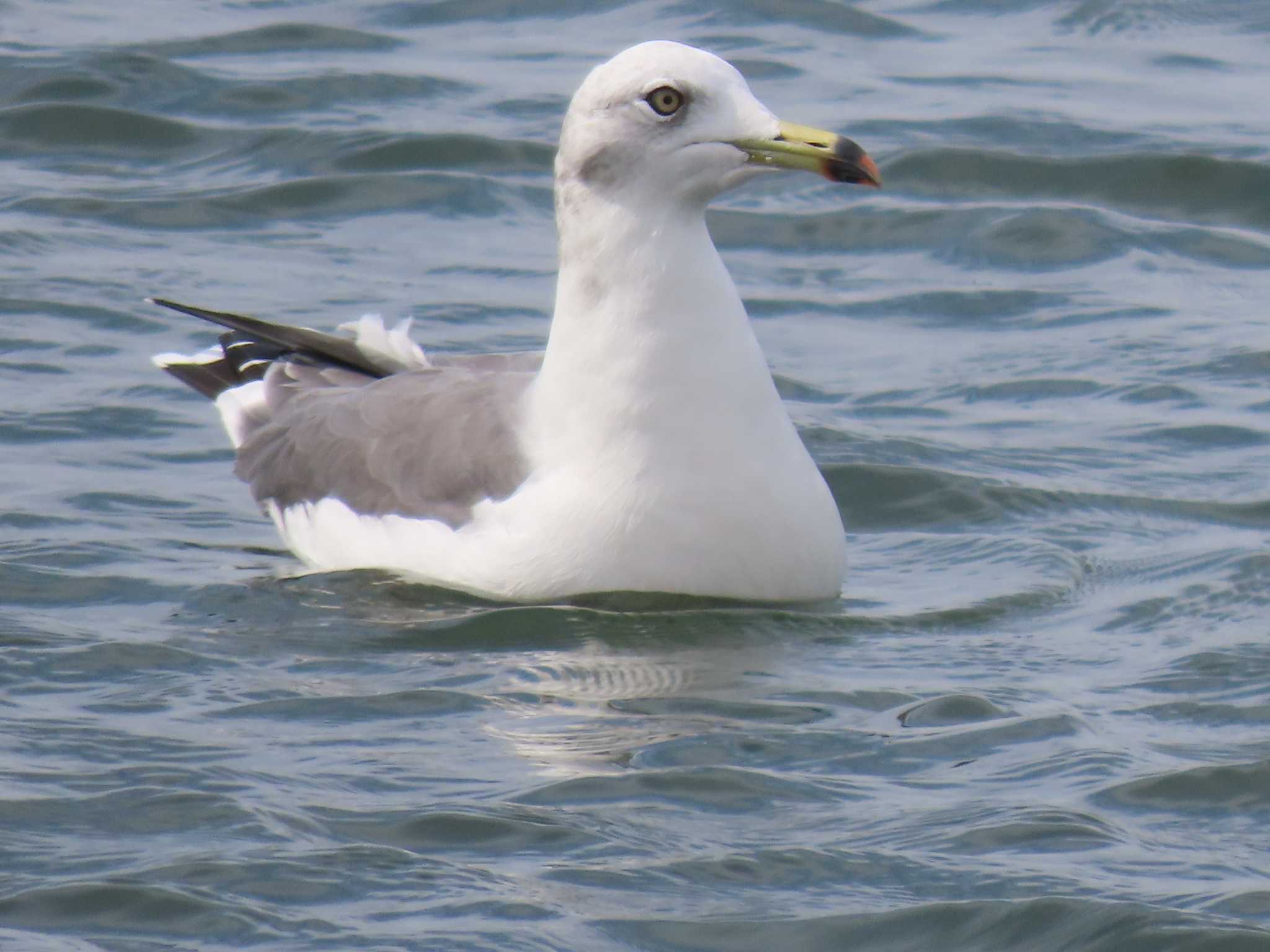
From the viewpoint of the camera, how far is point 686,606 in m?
7.07

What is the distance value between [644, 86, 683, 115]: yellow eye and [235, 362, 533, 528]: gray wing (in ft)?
3.28

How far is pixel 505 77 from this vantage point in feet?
47.2

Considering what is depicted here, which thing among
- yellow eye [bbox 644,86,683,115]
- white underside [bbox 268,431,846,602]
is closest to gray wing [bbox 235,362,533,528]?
white underside [bbox 268,431,846,602]

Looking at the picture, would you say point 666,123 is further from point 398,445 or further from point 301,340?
point 301,340

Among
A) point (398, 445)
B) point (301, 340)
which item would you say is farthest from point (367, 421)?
point (301, 340)

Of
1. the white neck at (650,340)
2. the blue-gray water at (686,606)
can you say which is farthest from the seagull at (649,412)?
the blue-gray water at (686,606)

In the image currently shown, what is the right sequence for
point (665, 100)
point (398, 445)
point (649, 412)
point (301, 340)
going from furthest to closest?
point (301, 340) → point (398, 445) → point (649, 412) → point (665, 100)

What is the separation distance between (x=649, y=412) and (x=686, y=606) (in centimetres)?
55

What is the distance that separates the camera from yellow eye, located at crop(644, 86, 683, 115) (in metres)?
6.93

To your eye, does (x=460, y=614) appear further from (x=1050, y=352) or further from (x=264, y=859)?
(x=1050, y=352)

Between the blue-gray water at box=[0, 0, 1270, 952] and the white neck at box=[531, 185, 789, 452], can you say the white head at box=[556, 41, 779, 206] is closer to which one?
the white neck at box=[531, 185, 789, 452]

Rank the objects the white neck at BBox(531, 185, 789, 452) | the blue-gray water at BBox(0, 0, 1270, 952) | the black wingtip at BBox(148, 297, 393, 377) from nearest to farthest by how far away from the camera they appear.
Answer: the blue-gray water at BBox(0, 0, 1270, 952)
the white neck at BBox(531, 185, 789, 452)
the black wingtip at BBox(148, 297, 393, 377)

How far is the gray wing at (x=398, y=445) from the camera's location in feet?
24.0

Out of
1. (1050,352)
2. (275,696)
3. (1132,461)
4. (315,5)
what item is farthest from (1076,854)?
(315,5)
